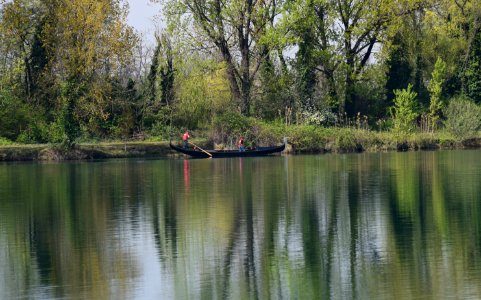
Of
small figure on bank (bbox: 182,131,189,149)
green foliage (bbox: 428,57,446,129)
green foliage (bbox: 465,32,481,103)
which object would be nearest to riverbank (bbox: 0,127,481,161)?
small figure on bank (bbox: 182,131,189,149)

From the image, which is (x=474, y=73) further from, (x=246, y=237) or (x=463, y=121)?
(x=246, y=237)

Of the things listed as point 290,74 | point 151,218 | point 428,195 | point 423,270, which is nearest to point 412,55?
point 290,74

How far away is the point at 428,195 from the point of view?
2503 centimetres

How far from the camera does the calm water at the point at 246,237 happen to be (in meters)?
13.8

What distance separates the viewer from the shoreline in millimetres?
48875

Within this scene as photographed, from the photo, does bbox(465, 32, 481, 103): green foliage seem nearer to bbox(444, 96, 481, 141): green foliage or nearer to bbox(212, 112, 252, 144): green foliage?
bbox(444, 96, 481, 141): green foliage

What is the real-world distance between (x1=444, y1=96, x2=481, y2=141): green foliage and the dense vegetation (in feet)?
0.24

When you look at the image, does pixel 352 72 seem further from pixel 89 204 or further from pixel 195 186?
pixel 89 204

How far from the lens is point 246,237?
719 inches

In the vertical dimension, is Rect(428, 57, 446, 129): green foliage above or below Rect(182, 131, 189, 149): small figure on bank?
above

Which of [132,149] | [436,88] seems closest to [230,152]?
[132,149]

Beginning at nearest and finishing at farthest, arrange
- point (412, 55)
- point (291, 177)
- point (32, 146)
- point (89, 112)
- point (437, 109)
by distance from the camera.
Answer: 1. point (291, 177)
2. point (32, 146)
3. point (89, 112)
4. point (437, 109)
5. point (412, 55)

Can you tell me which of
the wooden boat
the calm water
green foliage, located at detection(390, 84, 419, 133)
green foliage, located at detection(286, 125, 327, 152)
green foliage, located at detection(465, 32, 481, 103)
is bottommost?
the calm water

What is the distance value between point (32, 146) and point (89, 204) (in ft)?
82.3
